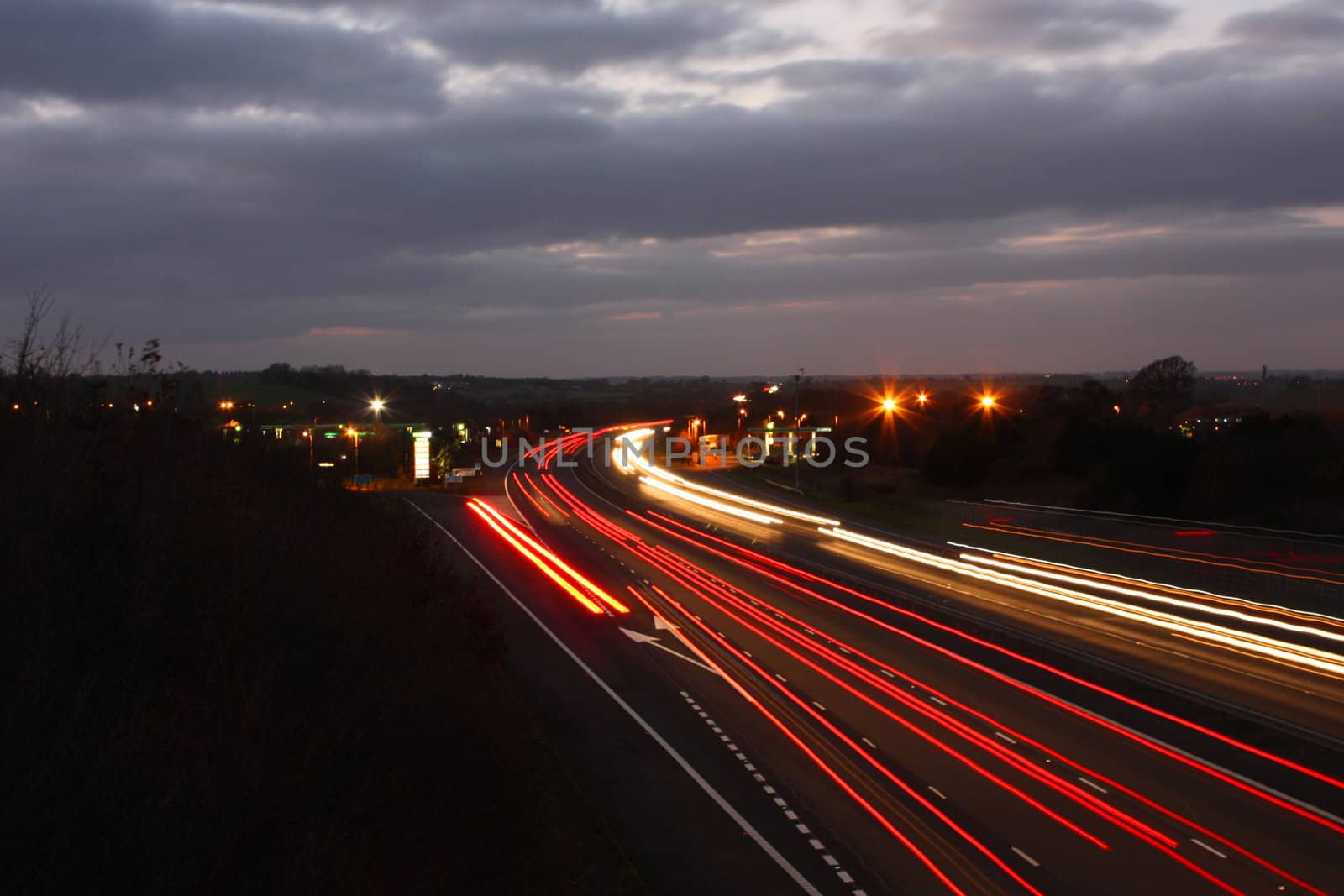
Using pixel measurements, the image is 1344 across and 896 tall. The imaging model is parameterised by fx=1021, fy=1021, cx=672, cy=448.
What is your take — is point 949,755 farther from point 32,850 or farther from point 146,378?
point 146,378

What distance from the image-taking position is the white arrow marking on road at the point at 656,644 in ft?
64.4

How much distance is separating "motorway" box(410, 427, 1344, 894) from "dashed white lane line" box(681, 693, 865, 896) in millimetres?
41

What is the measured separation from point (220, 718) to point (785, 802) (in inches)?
291

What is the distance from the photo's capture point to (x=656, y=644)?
21.8 metres

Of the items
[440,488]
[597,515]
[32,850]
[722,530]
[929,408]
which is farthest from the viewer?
[929,408]

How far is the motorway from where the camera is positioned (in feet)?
34.7

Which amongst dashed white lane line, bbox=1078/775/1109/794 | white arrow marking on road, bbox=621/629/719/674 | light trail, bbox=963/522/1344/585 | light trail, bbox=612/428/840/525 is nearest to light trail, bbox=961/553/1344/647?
light trail, bbox=963/522/1344/585

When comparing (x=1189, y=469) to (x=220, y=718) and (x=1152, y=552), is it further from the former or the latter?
(x=220, y=718)

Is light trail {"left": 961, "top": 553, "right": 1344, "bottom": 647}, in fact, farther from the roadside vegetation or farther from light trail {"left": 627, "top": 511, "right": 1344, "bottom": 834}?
the roadside vegetation

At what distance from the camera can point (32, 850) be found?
5.53 meters

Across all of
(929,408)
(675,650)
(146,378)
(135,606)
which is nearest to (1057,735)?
(675,650)

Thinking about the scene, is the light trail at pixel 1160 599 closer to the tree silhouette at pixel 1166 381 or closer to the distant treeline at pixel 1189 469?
the distant treeline at pixel 1189 469

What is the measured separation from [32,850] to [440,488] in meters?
54.6

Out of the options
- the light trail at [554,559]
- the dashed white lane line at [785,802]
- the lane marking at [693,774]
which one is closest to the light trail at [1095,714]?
the dashed white lane line at [785,802]
